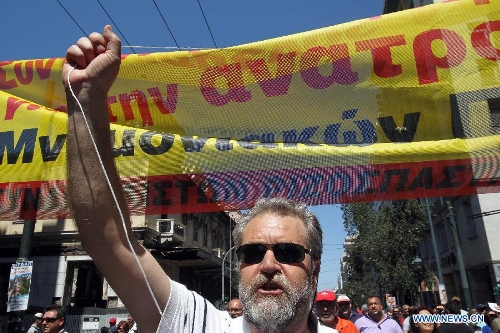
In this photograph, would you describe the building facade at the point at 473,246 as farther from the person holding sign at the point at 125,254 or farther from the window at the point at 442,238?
the person holding sign at the point at 125,254

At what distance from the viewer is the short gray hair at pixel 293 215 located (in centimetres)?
161

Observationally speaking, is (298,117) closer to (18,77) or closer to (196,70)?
(196,70)

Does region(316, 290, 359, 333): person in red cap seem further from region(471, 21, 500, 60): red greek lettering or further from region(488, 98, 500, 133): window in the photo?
region(471, 21, 500, 60): red greek lettering

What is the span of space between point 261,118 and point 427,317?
3.51 meters

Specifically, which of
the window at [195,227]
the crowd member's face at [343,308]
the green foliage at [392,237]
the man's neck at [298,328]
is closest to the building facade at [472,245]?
the green foliage at [392,237]

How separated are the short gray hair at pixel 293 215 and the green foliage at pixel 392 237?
2800 cm

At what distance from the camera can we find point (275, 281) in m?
1.40

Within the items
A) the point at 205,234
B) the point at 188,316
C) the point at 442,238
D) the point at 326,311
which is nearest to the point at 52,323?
the point at 326,311

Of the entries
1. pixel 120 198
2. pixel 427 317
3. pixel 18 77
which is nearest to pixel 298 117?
pixel 120 198

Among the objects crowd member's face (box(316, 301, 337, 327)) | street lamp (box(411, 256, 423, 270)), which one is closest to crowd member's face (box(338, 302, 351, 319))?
crowd member's face (box(316, 301, 337, 327))

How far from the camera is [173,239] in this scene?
1005 inches

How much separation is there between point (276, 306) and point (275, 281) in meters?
0.09

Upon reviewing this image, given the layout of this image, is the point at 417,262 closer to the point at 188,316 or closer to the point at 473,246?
the point at 473,246

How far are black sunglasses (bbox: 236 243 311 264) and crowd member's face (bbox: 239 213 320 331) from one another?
0.5 inches
